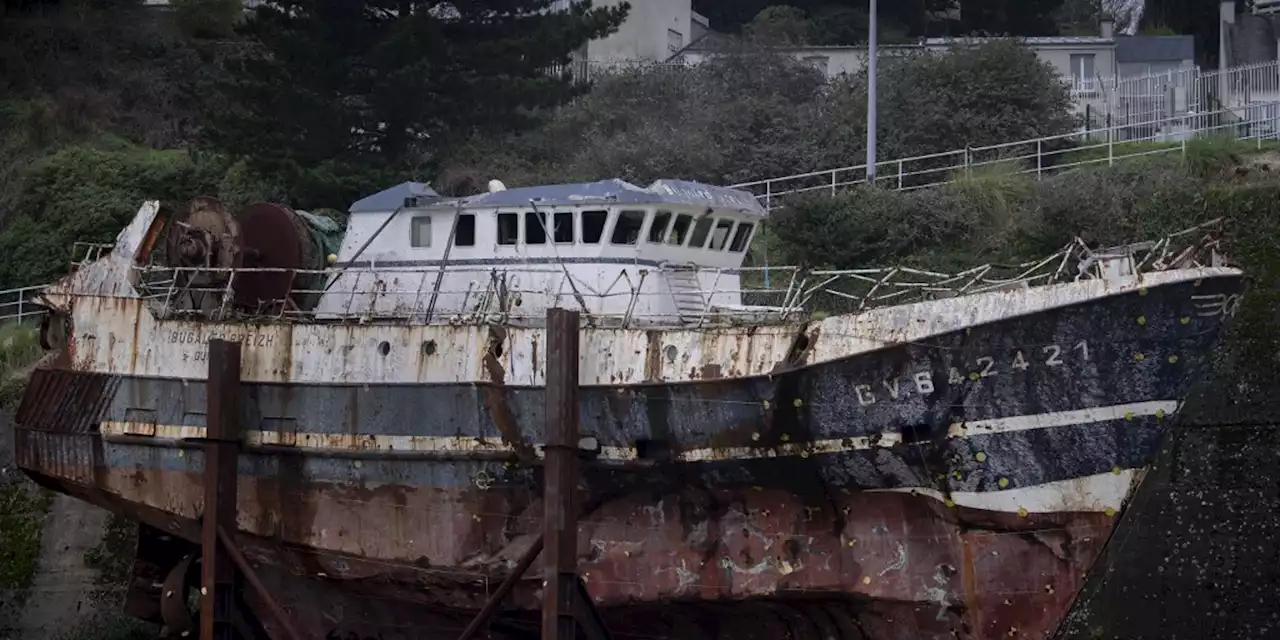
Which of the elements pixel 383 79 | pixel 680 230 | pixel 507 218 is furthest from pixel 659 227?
pixel 383 79

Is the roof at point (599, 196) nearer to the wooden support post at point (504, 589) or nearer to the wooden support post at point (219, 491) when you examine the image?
the wooden support post at point (219, 491)

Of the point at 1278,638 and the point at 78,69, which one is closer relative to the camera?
the point at 1278,638

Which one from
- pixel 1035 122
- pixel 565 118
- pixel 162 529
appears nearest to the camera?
pixel 162 529

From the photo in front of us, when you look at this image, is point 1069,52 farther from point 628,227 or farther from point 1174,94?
point 628,227

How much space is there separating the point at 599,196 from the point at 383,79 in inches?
440

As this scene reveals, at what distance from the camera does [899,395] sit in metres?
15.7

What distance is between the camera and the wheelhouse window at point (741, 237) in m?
19.8

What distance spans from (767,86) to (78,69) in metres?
15.5

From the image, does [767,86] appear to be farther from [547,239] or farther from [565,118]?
[547,239]

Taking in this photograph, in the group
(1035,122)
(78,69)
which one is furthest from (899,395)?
(78,69)

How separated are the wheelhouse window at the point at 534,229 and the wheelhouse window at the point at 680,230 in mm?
1424

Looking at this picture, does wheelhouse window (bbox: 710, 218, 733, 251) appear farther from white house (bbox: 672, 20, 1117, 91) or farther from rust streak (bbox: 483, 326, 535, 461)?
white house (bbox: 672, 20, 1117, 91)

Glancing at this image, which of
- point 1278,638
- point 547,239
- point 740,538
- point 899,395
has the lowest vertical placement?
point 1278,638

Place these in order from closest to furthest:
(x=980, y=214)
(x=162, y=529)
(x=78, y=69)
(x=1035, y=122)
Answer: (x=162, y=529)
(x=980, y=214)
(x=1035, y=122)
(x=78, y=69)
